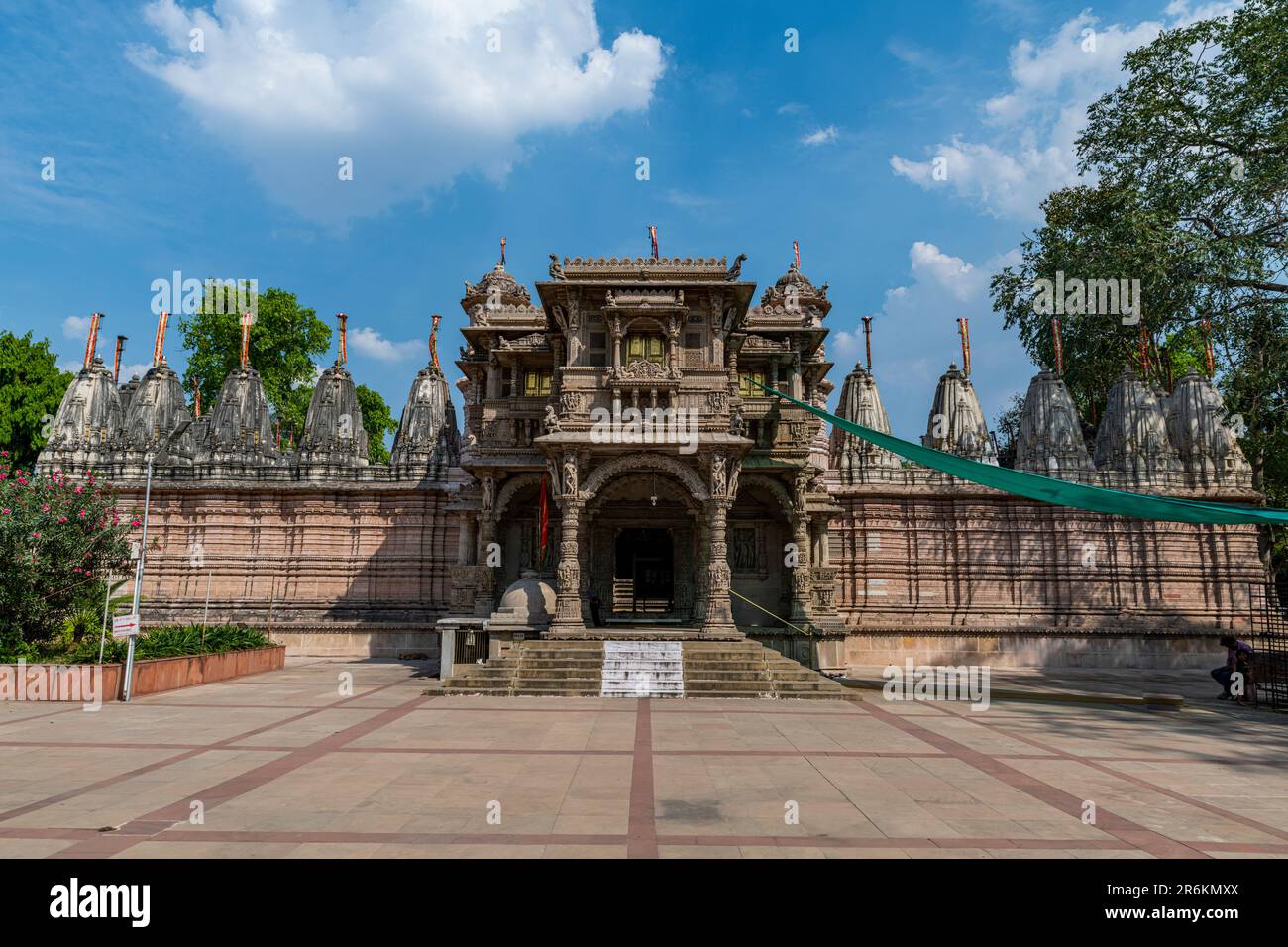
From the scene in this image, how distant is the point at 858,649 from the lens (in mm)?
25734

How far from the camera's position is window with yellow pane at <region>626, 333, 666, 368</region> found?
69.5ft

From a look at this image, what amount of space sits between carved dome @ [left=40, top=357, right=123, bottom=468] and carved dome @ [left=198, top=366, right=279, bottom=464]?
4047mm

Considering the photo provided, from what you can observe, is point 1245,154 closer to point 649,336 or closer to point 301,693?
point 649,336

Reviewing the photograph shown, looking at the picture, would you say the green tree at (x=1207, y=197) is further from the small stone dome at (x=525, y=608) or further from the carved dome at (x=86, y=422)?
the carved dome at (x=86, y=422)

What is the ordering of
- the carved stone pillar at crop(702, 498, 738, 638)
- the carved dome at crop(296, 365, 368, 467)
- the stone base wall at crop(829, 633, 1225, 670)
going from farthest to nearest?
1. the carved dome at crop(296, 365, 368, 467)
2. the stone base wall at crop(829, 633, 1225, 670)
3. the carved stone pillar at crop(702, 498, 738, 638)

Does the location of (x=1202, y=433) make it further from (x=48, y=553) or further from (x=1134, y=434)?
(x=48, y=553)

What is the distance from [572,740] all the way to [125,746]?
6610mm

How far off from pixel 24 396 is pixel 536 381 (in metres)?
35.6

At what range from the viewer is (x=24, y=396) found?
41.0 m

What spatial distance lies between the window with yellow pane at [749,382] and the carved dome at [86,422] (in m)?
25.3

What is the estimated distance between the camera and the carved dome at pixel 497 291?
29328mm

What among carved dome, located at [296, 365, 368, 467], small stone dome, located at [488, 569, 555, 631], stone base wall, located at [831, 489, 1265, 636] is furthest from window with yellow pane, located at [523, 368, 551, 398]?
stone base wall, located at [831, 489, 1265, 636]

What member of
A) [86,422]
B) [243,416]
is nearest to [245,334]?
[243,416]

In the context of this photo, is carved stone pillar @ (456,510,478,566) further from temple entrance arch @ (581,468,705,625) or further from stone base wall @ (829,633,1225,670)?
stone base wall @ (829,633,1225,670)
